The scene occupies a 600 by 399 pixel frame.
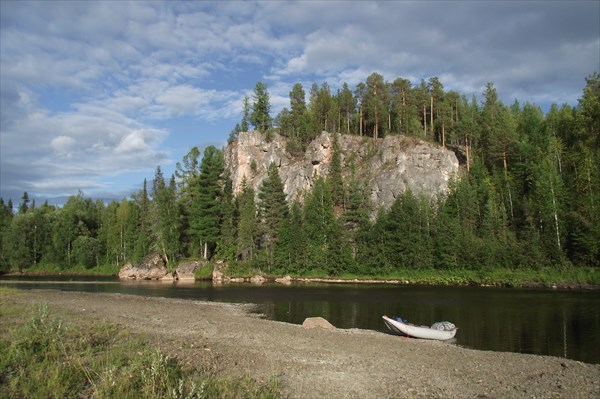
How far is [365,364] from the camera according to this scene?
55.3ft

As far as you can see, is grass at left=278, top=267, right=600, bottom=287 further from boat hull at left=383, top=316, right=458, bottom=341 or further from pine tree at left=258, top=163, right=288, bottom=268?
boat hull at left=383, top=316, right=458, bottom=341

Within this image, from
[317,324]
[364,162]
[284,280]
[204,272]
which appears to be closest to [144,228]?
A: [204,272]

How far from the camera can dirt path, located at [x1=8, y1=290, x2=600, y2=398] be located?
1368 centimetres

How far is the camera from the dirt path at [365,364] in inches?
539

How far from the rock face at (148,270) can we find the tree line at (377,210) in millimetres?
2508

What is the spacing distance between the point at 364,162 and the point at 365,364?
282 ft

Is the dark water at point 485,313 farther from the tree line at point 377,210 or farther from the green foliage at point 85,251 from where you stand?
the green foliage at point 85,251

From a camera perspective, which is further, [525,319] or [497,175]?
[497,175]

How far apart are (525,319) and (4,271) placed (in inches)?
4838

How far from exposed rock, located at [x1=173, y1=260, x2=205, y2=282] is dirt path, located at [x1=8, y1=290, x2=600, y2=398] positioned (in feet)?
204

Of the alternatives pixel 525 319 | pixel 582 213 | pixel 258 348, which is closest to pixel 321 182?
pixel 582 213

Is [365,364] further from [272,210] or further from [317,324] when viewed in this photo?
[272,210]

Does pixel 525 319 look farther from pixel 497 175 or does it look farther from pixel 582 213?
pixel 497 175

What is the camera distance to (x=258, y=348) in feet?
62.3
